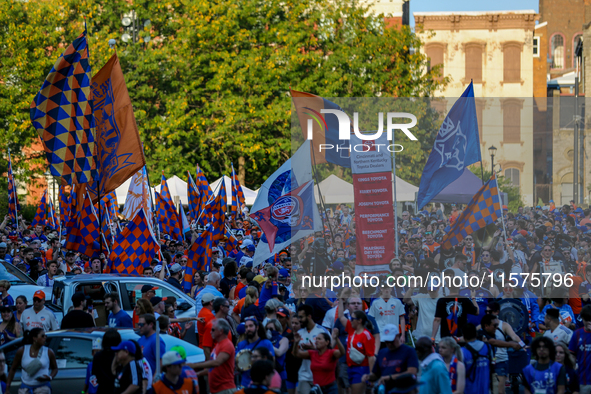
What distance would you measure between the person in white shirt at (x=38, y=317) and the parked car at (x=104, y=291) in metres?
0.99

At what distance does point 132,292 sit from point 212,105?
2611 centimetres

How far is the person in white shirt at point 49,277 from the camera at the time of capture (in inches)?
530

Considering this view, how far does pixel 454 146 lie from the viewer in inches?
560

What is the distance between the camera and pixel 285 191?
14.7 m

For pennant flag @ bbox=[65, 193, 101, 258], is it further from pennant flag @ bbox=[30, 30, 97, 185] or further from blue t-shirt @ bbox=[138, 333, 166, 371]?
blue t-shirt @ bbox=[138, 333, 166, 371]

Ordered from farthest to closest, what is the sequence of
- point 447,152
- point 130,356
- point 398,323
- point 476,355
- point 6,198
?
point 6,198
point 447,152
point 398,323
point 476,355
point 130,356

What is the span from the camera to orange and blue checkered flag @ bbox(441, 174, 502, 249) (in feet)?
43.4

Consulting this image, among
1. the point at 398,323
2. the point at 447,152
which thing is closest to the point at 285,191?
the point at 447,152

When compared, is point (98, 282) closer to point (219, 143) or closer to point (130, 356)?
point (130, 356)

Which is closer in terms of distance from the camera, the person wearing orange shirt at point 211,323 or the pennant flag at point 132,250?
the person wearing orange shirt at point 211,323

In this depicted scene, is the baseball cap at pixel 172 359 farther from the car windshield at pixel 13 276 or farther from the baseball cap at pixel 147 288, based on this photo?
the car windshield at pixel 13 276

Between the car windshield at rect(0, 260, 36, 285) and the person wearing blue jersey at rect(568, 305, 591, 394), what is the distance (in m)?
8.85

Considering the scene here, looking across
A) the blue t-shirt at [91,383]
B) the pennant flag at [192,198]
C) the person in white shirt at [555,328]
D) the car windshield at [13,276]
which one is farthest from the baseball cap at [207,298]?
the pennant flag at [192,198]

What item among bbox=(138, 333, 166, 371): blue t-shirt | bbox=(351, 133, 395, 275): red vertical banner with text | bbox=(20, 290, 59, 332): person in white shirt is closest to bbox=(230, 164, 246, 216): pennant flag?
bbox=(351, 133, 395, 275): red vertical banner with text
